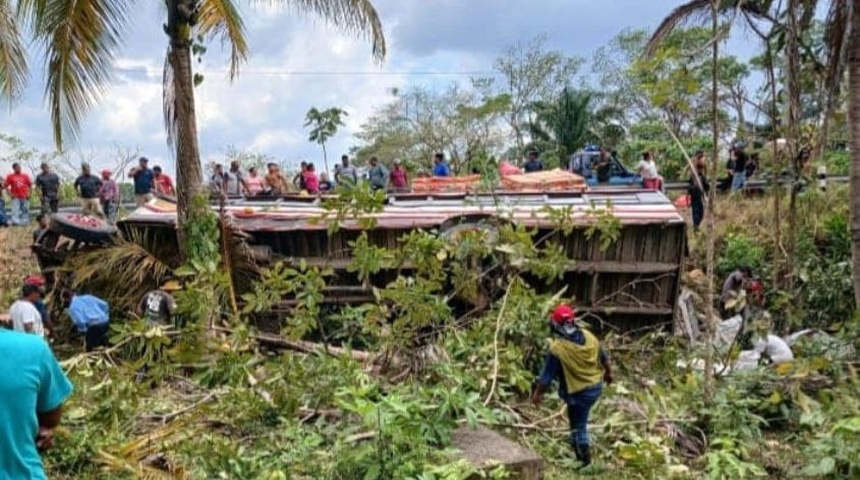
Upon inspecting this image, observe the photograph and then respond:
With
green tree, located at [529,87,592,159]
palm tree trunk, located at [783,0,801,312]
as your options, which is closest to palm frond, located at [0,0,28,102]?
palm tree trunk, located at [783,0,801,312]

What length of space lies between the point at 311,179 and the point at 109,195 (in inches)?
166

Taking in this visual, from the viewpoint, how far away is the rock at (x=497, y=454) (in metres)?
4.86

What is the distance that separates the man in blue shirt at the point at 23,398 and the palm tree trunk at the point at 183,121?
273 inches

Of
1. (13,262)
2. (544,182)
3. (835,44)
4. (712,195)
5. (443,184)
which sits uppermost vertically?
(835,44)

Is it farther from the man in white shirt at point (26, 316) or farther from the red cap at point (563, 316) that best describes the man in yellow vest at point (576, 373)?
the man in white shirt at point (26, 316)

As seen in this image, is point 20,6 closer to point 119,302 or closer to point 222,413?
point 119,302

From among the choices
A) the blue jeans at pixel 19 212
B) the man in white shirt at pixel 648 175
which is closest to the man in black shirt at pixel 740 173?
the man in white shirt at pixel 648 175

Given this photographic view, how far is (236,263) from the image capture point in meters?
9.62

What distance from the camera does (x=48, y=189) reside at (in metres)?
15.8

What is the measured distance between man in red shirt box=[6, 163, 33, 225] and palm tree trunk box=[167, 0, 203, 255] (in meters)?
8.69

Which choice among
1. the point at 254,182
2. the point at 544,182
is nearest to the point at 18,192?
the point at 254,182

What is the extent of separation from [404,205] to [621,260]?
10.4ft

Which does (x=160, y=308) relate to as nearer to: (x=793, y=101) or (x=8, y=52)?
(x=8, y=52)

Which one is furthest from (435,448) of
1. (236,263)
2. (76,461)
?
(236,263)
